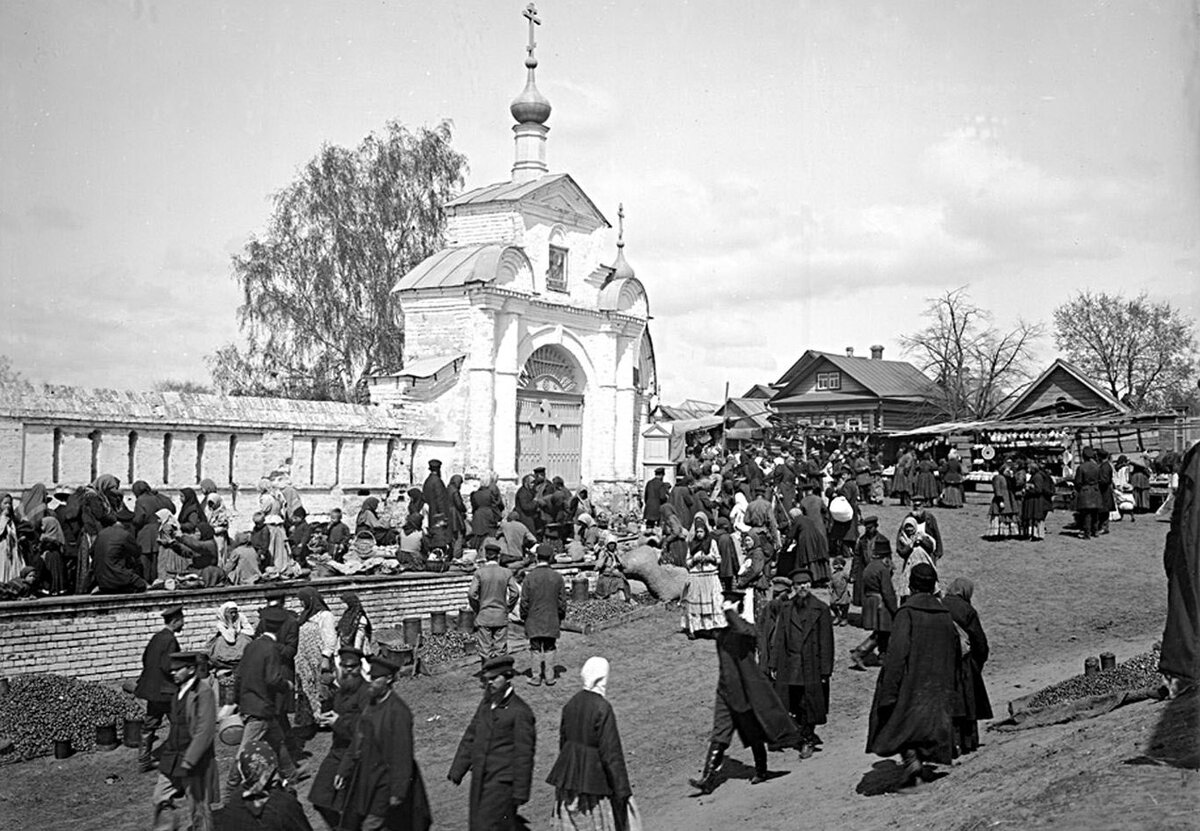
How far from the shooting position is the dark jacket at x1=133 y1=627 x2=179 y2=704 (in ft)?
35.7

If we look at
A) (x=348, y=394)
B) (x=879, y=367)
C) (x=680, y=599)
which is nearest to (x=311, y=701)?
(x=680, y=599)

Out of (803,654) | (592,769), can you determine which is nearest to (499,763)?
(592,769)

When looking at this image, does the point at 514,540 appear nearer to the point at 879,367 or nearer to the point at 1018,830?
the point at 1018,830

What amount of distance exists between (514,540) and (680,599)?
2.58m

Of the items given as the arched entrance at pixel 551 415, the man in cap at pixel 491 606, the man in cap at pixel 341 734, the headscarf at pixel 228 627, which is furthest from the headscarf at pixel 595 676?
the arched entrance at pixel 551 415

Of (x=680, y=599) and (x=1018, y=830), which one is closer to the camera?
(x=1018, y=830)

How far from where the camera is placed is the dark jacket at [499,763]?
741 cm

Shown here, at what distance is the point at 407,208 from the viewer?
3650cm

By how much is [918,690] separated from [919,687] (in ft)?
0.09

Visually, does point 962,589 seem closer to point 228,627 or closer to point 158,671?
point 228,627

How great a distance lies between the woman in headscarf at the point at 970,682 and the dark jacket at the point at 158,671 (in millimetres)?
6771

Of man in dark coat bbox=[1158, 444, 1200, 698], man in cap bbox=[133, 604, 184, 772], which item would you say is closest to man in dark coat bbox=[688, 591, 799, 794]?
man in dark coat bbox=[1158, 444, 1200, 698]

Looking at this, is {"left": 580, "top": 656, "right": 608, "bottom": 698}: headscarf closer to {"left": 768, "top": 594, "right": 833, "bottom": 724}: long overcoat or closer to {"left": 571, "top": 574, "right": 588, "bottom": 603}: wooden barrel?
{"left": 768, "top": 594, "right": 833, "bottom": 724}: long overcoat

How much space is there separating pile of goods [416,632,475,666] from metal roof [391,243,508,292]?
9845 mm
